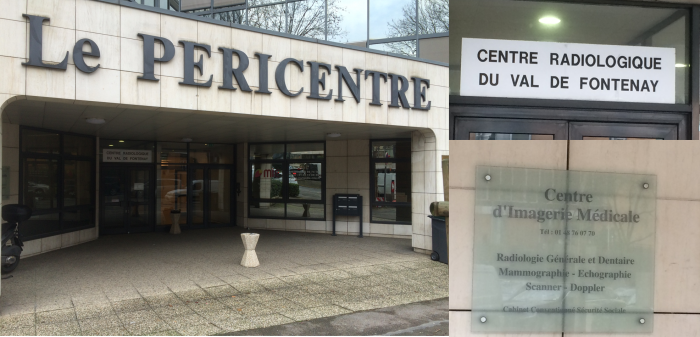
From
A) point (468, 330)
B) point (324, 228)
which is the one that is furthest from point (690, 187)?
point (324, 228)

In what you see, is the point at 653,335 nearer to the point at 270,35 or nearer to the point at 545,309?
the point at 545,309

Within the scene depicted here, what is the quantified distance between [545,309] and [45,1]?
23.5ft

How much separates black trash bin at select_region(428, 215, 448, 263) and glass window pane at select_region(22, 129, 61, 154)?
28.2ft

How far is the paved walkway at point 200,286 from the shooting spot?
5926 millimetres

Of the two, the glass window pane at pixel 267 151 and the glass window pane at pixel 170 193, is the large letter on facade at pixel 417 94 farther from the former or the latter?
the glass window pane at pixel 170 193

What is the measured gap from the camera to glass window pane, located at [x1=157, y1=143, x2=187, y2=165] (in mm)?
14047

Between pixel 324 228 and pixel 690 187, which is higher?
pixel 690 187

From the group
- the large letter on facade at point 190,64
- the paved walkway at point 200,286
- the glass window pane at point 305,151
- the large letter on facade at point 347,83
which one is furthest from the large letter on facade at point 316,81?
the glass window pane at point 305,151

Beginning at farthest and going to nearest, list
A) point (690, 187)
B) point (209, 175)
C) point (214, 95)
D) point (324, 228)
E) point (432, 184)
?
point (209, 175) → point (324, 228) → point (432, 184) → point (214, 95) → point (690, 187)

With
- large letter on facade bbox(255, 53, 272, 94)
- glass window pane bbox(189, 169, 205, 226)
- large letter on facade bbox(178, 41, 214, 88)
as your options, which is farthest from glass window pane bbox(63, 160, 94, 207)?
large letter on facade bbox(255, 53, 272, 94)

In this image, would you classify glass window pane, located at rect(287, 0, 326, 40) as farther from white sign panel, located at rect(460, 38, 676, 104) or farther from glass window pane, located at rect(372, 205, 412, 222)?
white sign panel, located at rect(460, 38, 676, 104)

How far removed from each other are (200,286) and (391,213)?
21.6ft

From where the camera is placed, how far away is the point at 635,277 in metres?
3.17

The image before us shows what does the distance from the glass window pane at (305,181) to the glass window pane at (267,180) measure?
39 centimetres
